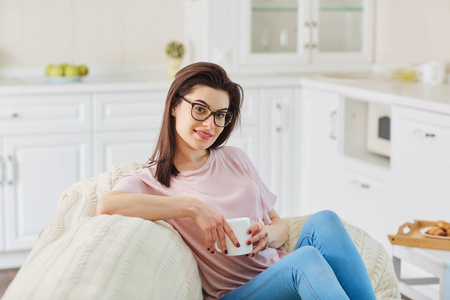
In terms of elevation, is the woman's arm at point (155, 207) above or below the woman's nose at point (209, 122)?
below

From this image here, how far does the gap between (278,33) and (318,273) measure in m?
2.53

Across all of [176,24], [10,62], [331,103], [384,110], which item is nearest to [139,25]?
[176,24]

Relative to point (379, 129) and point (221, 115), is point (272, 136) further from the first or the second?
point (221, 115)

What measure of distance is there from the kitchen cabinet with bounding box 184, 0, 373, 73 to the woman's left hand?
84.2 inches

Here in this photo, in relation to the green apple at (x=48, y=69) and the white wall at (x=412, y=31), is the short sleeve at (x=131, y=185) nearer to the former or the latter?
the green apple at (x=48, y=69)

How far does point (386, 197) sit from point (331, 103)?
606mm

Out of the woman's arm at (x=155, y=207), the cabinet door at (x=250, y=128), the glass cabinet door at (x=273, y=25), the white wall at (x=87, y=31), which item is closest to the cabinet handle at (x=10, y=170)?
the white wall at (x=87, y=31)

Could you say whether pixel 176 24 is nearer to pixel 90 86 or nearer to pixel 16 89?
pixel 90 86

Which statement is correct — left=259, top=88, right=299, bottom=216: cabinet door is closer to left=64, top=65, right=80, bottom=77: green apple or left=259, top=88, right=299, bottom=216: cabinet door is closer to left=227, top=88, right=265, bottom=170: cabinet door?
left=227, top=88, right=265, bottom=170: cabinet door

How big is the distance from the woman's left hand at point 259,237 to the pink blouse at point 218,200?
50 millimetres

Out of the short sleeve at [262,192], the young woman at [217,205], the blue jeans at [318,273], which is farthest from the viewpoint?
the short sleeve at [262,192]

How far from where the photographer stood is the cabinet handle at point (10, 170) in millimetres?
3271

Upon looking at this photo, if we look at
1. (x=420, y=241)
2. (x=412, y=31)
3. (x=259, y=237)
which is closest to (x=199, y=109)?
(x=259, y=237)

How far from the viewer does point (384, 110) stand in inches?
126
